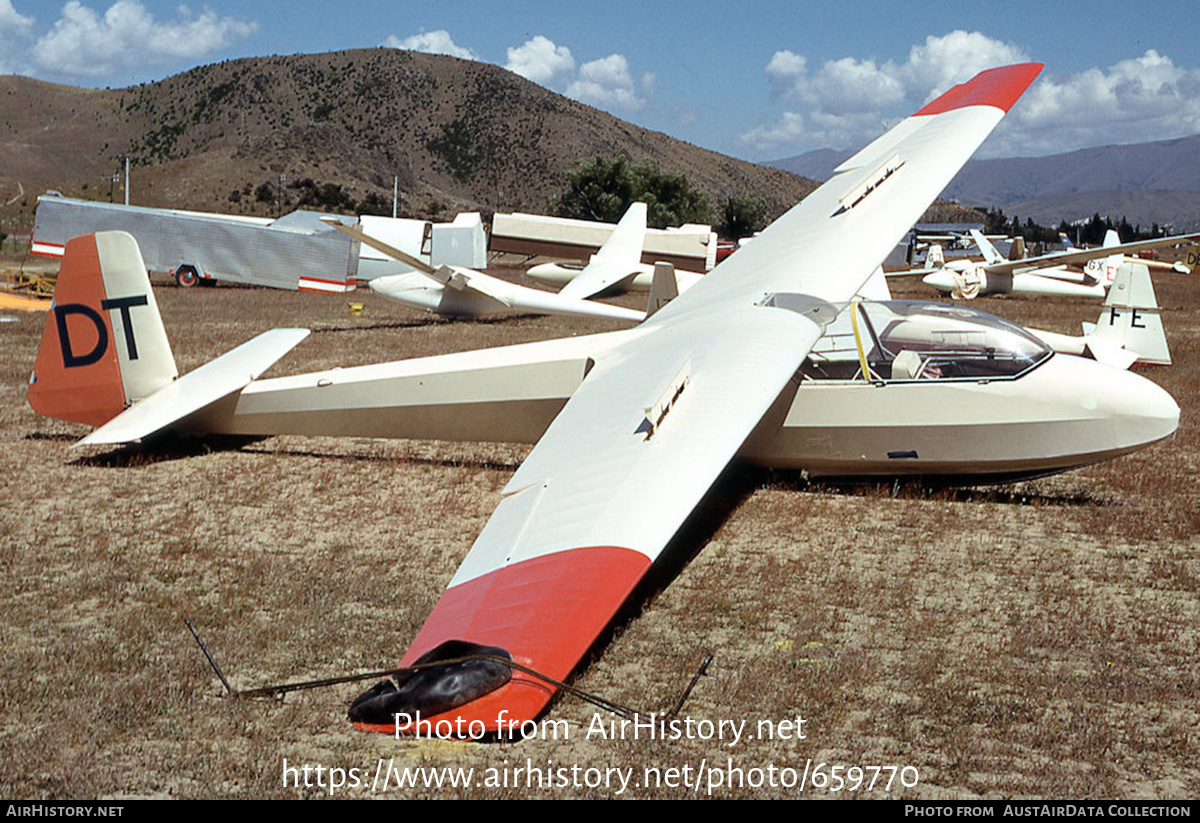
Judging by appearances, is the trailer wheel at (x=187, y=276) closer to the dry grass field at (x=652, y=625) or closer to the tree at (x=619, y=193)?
the dry grass field at (x=652, y=625)

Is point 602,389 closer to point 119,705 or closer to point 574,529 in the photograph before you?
point 574,529

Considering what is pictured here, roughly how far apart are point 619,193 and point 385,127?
277 feet

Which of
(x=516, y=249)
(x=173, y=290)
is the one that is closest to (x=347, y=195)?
(x=516, y=249)

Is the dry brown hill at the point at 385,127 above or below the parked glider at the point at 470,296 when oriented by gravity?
above

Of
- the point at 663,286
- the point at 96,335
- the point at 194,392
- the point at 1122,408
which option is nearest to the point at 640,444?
the point at 1122,408

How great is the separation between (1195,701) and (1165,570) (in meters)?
2.29

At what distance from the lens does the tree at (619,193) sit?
62312 mm

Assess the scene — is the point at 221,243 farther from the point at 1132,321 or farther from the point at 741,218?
the point at 741,218

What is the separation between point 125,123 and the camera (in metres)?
155

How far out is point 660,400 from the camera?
529 centimetres

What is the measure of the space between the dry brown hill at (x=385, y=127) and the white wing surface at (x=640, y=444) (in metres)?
99.5

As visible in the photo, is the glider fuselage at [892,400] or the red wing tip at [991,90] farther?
the red wing tip at [991,90]

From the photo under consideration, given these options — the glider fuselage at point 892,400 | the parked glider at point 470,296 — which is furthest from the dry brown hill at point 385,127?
the glider fuselage at point 892,400

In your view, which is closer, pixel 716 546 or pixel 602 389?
pixel 602 389
